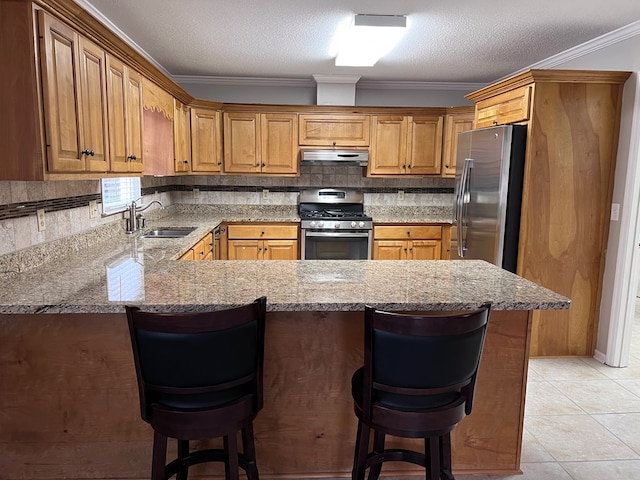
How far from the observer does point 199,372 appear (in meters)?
1.44

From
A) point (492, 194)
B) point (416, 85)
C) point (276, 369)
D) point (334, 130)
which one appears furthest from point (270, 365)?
point (416, 85)

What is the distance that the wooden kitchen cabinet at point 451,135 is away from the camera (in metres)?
5.01

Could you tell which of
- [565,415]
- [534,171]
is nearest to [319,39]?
[534,171]

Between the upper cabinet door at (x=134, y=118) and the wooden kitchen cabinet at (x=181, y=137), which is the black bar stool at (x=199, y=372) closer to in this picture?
the upper cabinet door at (x=134, y=118)

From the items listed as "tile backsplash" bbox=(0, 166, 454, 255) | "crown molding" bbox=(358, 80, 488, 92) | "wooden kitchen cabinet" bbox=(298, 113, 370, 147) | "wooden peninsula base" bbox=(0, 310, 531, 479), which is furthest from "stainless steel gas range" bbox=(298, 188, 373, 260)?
"wooden peninsula base" bbox=(0, 310, 531, 479)

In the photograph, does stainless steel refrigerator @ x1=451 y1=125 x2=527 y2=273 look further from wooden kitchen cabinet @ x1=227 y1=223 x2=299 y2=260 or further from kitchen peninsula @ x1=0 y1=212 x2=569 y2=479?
wooden kitchen cabinet @ x1=227 y1=223 x2=299 y2=260

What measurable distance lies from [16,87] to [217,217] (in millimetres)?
3201

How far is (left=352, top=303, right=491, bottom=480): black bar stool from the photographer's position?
4.70 feet

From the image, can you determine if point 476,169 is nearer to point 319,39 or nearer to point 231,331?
point 319,39

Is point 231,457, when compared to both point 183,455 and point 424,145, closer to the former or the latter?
point 183,455

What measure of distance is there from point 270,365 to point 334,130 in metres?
3.56

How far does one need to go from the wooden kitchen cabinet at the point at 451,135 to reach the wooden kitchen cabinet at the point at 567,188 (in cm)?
147

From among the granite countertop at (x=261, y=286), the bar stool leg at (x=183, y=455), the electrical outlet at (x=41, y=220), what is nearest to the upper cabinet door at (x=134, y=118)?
the electrical outlet at (x=41, y=220)

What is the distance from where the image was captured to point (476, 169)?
3.70 metres
